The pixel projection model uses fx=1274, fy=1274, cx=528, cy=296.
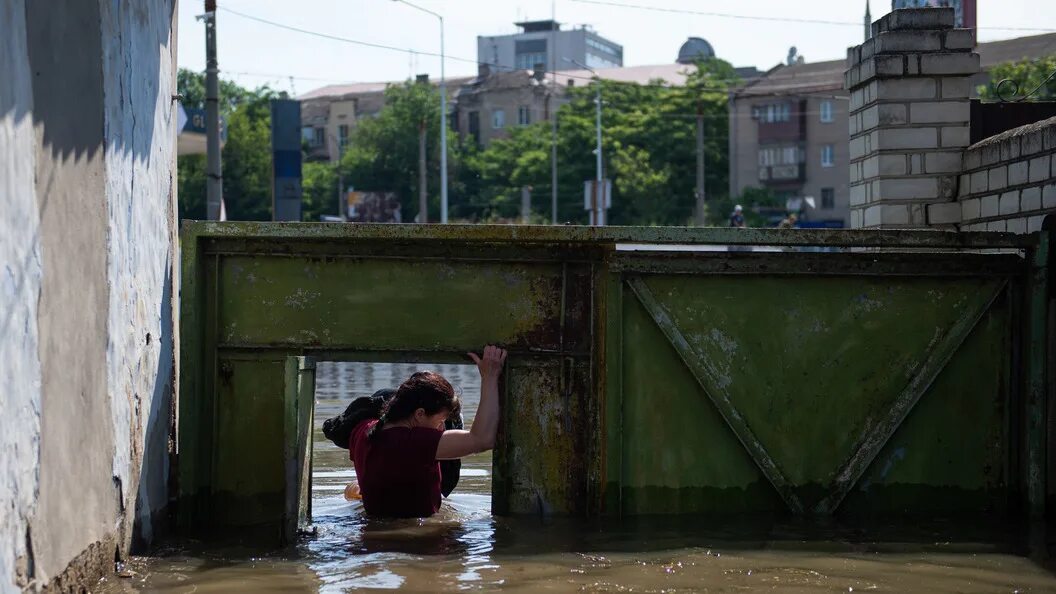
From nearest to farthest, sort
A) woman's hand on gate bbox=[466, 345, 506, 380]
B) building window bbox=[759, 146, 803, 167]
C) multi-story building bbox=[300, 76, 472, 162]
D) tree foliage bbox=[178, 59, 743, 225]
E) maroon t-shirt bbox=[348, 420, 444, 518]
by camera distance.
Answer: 1. maroon t-shirt bbox=[348, 420, 444, 518]
2. woman's hand on gate bbox=[466, 345, 506, 380]
3. building window bbox=[759, 146, 803, 167]
4. tree foliage bbox=[178, 59, 743, 225]
5. multi-story building bbox=[300, 76, 472, 162]

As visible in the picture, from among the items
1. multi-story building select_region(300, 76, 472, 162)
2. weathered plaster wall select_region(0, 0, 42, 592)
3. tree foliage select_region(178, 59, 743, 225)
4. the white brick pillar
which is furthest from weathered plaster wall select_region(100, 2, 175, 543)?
multi-story building select_region(300, 76, 472, 162)

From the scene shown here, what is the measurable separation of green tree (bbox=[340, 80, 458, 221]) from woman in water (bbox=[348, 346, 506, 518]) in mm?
74425

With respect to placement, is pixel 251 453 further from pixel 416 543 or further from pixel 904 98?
pixel 904 98

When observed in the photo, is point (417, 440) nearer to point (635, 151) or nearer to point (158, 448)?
point (158, 448)

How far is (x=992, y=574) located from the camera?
20.0ft

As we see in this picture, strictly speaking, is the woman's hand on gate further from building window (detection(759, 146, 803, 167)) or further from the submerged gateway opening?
building window (detection(759, 146, 803, 167))

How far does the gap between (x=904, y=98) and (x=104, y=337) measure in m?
7.88

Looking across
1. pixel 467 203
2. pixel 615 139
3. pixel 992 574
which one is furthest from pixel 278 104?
pixel 467 203

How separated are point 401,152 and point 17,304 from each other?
79778 millimetres

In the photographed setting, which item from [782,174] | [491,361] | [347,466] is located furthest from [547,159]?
[491,361]

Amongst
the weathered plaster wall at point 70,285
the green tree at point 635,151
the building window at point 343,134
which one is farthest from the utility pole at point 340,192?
the weathered plaster wall at point 70,285

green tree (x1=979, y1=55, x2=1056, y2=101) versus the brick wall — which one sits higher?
green tree (x1=979, y1=55, x2=1056, y2=101)

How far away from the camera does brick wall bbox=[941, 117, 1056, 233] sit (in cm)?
844

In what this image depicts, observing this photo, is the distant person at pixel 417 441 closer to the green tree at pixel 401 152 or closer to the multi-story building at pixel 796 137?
the multi-story building at pixel 796 137
